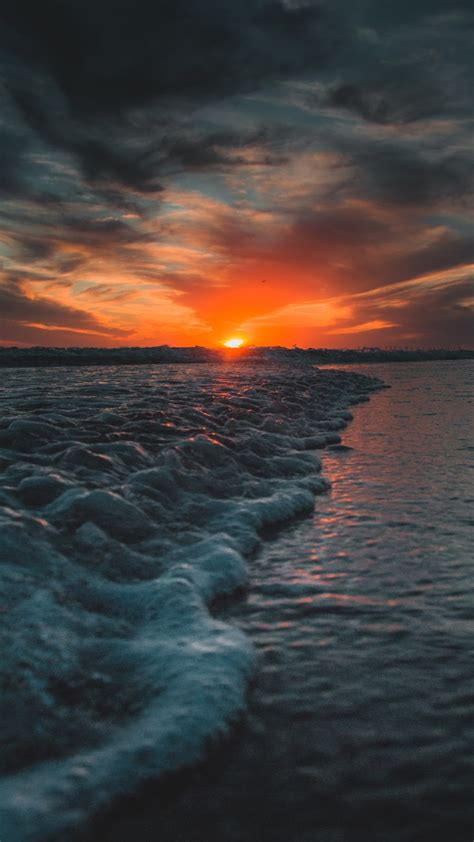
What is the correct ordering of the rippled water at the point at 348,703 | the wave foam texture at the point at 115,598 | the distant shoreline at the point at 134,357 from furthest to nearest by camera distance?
the distant shoreline at the point at 134,357
the wave foam texture at the point at 115,598
the rippled water at the point at 348,703

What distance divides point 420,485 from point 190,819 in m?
4.82

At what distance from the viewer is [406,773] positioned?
1947 millimetres

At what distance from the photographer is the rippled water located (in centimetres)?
179

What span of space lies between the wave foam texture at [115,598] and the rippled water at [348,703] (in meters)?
0.18

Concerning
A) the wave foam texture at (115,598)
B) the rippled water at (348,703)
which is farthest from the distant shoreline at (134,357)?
the rippled water at (348,703)

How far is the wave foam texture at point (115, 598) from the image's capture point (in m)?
2.07

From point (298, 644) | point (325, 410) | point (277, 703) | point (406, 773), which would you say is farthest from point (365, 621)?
point (325, 410)

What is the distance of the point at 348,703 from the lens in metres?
2.35

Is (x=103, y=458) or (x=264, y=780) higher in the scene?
(x=103, y=458)

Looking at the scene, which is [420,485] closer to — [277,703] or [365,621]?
[365,621]

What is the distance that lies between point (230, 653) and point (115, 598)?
0.91m

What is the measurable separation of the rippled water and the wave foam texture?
0.59 feet

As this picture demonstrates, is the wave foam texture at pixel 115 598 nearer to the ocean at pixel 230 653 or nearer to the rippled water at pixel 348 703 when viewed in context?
the ocean at pixel 230 653

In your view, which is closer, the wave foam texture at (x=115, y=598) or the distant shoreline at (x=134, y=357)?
the wave foam texture at (x=115, y=598)
